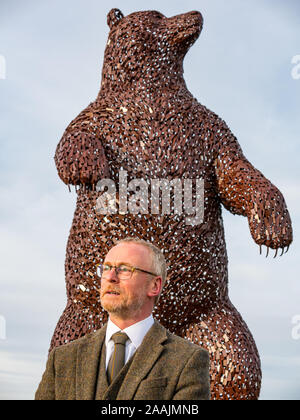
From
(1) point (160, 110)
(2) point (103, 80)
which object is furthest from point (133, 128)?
(2) point (103, 80)

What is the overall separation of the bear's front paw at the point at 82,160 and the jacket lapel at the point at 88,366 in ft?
4.00

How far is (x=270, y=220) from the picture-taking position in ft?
9.99

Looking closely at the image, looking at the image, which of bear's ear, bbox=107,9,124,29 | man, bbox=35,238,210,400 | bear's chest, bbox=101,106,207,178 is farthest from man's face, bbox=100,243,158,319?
bear's ear, bbox=107,9,124,29

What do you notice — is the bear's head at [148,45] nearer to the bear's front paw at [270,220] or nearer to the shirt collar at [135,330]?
the bear's front paw at [270,220]

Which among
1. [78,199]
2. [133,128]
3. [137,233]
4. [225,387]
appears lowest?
[225,387]

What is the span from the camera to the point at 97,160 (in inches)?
118

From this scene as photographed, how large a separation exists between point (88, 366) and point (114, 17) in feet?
7.79

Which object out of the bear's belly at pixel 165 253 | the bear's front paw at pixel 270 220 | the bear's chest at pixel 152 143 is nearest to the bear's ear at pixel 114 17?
the bear's chest at pixel 152 143

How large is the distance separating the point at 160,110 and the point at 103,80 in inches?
18.1

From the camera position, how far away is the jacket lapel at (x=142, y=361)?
5.71 feet

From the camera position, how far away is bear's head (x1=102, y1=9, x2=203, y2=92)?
336 cm

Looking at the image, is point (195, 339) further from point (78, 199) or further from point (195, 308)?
point (78, 199)

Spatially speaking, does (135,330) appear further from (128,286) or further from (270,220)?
(270,220)

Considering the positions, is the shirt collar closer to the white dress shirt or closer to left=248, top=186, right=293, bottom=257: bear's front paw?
the white dress shirt
